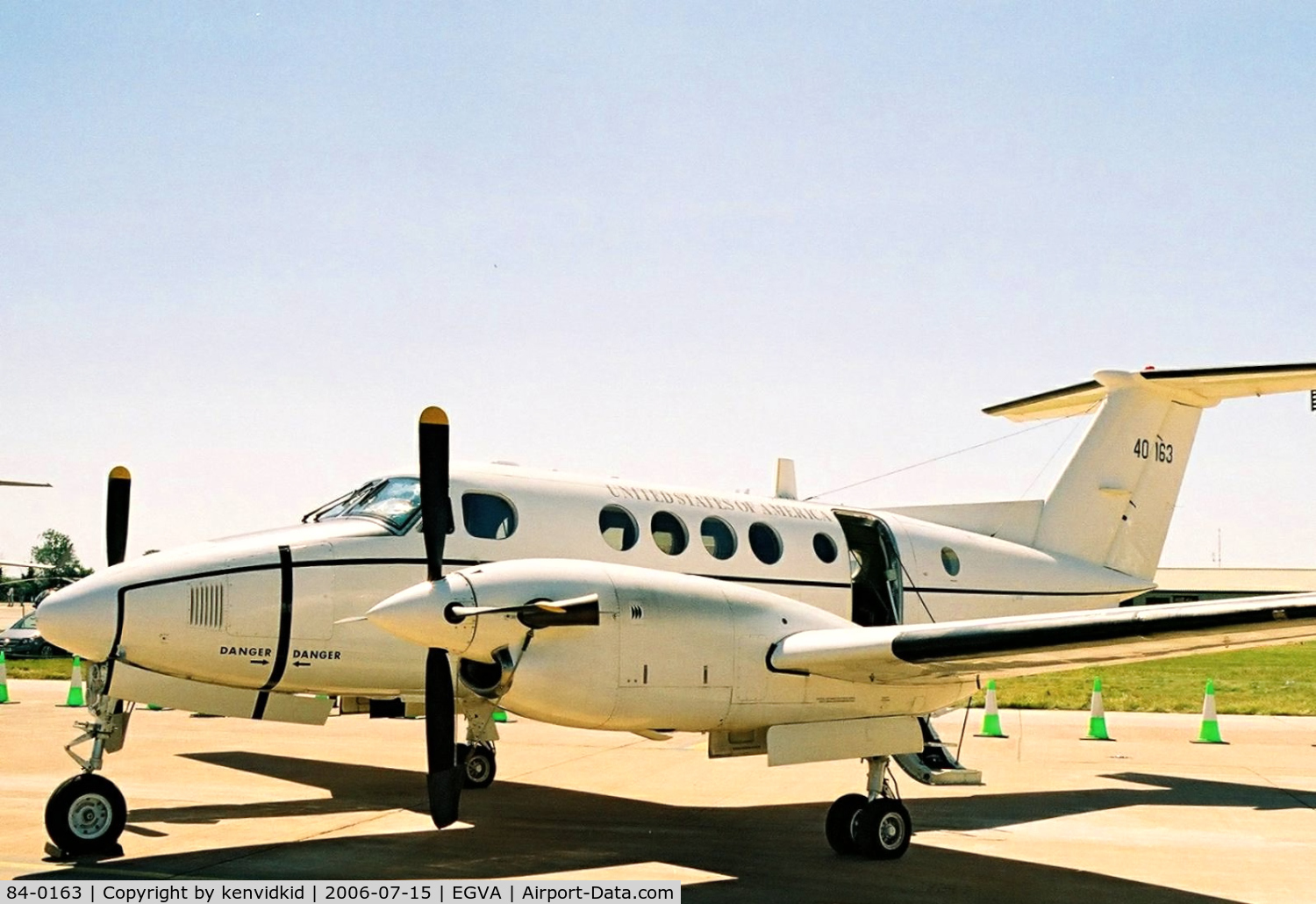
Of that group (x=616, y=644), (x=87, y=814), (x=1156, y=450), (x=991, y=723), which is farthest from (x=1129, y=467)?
(x=87, y=814)

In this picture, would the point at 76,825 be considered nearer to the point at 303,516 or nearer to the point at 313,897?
the point at 313,897

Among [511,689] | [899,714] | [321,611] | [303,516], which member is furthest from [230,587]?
[899,714]

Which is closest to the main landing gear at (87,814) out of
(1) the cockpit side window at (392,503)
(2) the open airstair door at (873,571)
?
(1) the cockpit side window at (392,503)

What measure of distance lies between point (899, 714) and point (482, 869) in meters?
3.70

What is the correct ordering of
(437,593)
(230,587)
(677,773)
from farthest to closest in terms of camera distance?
(677,773)
(230,587)
(437,593)

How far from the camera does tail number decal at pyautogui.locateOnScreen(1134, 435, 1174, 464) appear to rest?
1616cm

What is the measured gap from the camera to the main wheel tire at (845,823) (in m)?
10.3

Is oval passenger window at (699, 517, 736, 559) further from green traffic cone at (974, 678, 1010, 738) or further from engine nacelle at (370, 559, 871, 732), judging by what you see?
green traffic cone at (974, 678, 1010, 738)

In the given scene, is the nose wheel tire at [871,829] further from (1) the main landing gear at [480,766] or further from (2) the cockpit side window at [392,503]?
(1) the main landing gear at [480,766]

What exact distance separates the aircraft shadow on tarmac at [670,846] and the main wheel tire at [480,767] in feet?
0.56

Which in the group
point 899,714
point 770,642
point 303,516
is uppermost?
point 303,516

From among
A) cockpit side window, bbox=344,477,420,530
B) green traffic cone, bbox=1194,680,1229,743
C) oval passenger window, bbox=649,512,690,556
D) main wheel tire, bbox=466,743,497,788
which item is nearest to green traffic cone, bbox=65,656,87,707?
main wheel tire, bbox=466,743,497,788

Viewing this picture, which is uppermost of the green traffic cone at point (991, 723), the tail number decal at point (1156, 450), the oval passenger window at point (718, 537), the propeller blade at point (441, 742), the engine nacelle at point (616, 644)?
the tail number decal at point (1156, 450)

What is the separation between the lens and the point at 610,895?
322 inches
